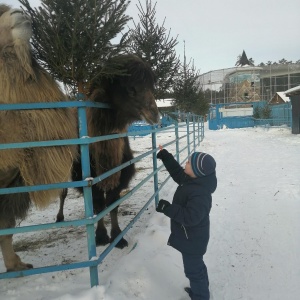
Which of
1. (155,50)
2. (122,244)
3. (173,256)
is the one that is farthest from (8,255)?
(155,50)

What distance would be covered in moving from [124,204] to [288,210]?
2681mm

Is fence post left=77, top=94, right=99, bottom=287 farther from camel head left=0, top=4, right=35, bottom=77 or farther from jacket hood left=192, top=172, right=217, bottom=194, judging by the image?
jacket hood left=192, top=172, right=217, bottom=194

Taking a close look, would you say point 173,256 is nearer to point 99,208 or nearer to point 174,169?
point 174,169

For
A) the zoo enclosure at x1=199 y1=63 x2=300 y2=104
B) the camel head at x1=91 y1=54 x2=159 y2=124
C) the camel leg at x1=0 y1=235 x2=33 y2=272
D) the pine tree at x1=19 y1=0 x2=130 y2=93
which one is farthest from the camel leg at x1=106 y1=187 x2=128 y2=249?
the zoo enclosure at x1=199 y1=63 x2=300 y2=104

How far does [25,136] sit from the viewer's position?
2.27 m

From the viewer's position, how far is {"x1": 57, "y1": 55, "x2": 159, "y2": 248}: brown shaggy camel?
310 centimetres

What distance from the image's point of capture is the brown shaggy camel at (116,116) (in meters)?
3.10

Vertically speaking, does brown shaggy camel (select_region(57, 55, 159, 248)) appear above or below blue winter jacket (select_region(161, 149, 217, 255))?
above

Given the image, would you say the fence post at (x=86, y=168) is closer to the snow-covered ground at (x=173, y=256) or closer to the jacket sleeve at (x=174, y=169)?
the snow-covered ground at (x=173, y=256)

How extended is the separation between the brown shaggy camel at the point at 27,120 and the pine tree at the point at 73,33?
0.10 m

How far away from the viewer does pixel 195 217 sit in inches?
92.6

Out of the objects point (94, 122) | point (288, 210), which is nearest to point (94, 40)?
point (94, 122)

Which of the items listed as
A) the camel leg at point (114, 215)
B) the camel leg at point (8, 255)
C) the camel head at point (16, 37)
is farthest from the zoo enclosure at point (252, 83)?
the camel head at point (16, 37)

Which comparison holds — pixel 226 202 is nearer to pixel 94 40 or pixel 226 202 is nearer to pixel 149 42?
pixel 149 42
